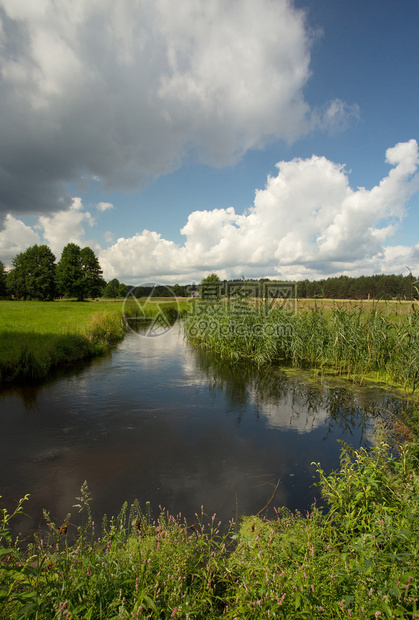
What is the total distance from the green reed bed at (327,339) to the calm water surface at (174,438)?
55.7 inches

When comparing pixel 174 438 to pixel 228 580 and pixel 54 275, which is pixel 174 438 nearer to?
pixel 228 580

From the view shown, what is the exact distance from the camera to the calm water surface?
4902mm

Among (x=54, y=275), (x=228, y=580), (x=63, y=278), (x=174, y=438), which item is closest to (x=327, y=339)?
(x=174, y=438)

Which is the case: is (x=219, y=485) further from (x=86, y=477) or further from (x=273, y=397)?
(x=273, y=397)

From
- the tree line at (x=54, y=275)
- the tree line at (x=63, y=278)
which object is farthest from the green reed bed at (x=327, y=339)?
the tree line at (x=54, y=275)

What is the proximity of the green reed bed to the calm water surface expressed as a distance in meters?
1.42

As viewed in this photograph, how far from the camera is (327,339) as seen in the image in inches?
488

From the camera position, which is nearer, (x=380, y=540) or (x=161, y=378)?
(x=380, y=540)

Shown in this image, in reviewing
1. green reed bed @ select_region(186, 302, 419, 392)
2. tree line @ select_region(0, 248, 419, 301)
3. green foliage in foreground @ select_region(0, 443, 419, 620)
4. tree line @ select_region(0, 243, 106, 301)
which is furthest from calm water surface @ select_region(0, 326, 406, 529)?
tree line @ select_region(0, 243, 106, 301)

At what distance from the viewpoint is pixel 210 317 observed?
17.6 meters

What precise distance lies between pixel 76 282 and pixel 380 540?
198 feet

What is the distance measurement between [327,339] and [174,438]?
8025 mm

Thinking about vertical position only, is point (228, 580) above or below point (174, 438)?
above

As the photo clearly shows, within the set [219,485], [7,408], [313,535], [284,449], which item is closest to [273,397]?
[284,449]
